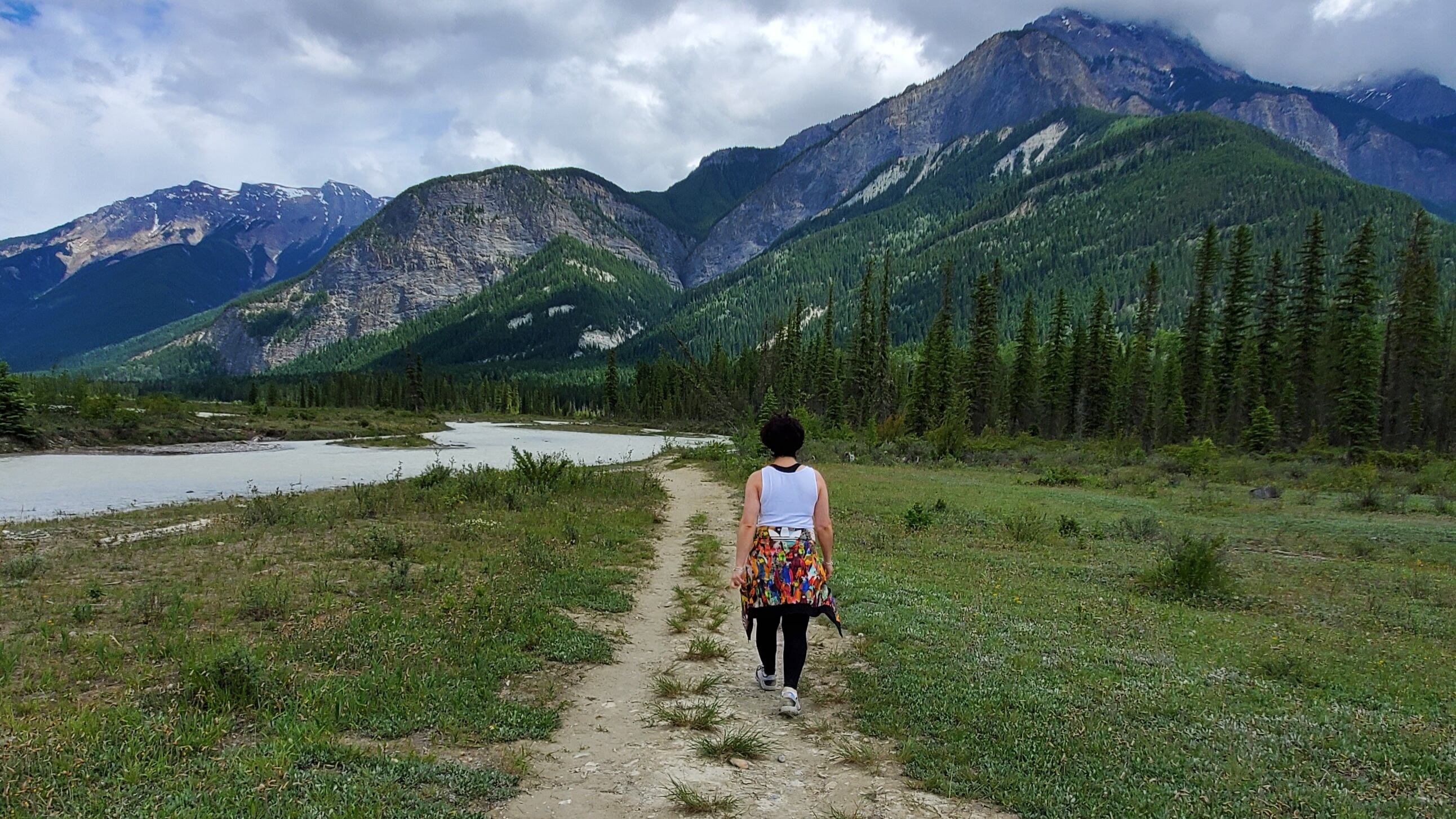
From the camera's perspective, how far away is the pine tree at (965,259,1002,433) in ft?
240

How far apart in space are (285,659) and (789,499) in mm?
5898

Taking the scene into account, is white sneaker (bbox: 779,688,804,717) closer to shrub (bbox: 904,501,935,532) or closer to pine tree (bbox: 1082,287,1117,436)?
shrub (bbox: 904,501,935,532)

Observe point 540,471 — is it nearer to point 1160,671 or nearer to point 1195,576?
point 1195,576

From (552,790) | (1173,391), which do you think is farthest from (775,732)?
(1173,391)

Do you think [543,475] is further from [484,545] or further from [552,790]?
[552,790]

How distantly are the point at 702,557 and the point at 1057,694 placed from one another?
9.16 m

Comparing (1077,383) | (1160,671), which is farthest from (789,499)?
(1077,383)

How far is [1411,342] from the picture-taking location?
50.5 meters

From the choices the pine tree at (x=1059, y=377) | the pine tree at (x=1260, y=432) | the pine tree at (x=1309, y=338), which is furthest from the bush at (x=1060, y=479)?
the pine tree at (x=1059, y=377)

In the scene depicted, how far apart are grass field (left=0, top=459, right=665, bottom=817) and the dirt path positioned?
38cm

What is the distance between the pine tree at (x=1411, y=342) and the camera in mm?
49406

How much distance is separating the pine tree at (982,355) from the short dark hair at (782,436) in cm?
6951

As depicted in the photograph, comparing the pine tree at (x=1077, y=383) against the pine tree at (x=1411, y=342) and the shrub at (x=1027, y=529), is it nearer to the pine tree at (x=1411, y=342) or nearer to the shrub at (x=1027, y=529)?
the pine tree at (x=1411, y=342)

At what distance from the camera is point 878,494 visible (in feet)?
89.5
